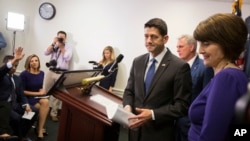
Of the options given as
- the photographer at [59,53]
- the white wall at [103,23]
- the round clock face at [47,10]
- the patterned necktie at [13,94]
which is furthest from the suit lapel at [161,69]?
the round clock face at [47,10]

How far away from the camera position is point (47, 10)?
5395mm

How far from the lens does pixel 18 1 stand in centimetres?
537

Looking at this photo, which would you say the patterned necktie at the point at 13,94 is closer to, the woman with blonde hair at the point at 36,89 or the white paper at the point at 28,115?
the white paper at the point at 28,115

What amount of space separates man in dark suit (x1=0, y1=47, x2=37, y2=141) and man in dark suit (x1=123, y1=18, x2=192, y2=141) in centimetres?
197

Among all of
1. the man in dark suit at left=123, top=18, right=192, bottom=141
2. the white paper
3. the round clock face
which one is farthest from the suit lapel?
the round clock face

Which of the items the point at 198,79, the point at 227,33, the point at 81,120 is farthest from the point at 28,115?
the point at 227,33

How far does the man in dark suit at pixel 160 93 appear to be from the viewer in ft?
5.40

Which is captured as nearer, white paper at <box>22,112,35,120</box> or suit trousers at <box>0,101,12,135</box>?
suit trousers at <box>0,101,12,135</box>

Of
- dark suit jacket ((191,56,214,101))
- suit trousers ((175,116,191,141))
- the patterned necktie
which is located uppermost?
dark suit jacket ((191,56,214,101))

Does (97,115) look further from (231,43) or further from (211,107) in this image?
(231,43)

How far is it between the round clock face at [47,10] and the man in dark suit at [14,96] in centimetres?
208

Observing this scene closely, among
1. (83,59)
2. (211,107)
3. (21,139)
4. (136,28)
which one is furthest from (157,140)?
(83,59)

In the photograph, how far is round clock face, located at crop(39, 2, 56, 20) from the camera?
536 centimetres

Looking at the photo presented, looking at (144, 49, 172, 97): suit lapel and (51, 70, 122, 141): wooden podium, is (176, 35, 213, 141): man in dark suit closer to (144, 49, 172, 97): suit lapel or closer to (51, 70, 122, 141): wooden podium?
(144, 49, 172, 97): suit lapel
